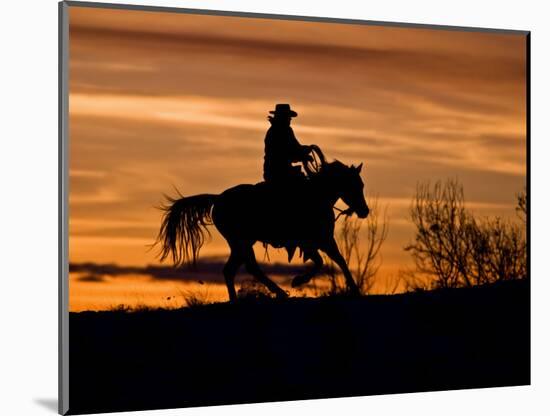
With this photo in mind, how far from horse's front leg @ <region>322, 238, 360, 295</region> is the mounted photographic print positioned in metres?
0.01

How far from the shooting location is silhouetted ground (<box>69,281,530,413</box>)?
944 centimetres

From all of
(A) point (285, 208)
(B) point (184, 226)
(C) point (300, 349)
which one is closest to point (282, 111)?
(A) point (285, 208)

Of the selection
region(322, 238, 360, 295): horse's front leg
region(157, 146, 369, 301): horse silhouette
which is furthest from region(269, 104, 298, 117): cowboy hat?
region(322, 238, 360, 295): horse's front leg

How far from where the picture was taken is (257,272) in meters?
9.91

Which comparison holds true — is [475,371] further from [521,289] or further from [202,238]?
[202,238]

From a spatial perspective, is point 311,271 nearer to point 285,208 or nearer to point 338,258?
point 338,258

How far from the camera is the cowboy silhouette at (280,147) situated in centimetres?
995

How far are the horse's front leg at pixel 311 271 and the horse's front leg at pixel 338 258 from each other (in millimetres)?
85

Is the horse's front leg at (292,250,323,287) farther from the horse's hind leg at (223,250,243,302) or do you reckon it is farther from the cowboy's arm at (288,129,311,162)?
the cowboy's arm at (288,129,311,162)

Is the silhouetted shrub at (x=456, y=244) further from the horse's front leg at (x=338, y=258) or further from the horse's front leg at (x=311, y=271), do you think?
the horse's front leg at (x=311, y=271)

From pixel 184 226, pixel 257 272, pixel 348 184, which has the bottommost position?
pixel 257 272

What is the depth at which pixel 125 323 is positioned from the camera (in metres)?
9.47

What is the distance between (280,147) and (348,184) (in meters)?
0.64

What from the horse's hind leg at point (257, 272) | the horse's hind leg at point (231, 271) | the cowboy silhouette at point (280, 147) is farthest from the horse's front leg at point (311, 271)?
the cowboy silhouette at point (280, 147)
